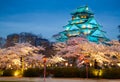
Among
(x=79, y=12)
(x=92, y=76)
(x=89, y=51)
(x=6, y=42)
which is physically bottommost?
(x=92, y=76)

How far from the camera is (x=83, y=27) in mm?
105438

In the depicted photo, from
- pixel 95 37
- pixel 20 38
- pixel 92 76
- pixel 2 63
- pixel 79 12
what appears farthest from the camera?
pixel 79 12

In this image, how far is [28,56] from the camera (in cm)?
6050

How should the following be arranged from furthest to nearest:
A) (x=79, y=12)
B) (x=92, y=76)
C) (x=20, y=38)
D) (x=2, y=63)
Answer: (x=79, y=12)
(x=20, y=38)
(x=2, y=63)
(x=92, y=76)

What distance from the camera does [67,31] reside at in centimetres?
10306

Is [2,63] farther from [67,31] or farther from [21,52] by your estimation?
[67,31]

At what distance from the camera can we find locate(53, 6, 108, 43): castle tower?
101 m

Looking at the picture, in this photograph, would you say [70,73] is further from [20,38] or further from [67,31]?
[67,31]

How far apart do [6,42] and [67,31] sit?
26476 millimetres

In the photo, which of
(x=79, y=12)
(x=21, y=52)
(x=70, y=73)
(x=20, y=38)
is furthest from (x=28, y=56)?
(x=79, y=12)

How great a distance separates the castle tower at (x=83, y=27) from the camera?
100750 mm

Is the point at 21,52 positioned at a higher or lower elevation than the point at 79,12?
lower

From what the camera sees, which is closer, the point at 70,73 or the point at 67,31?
the point at 70,73

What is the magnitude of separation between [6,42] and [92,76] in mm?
42121
